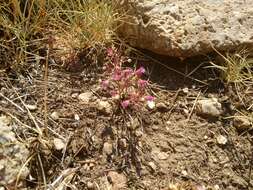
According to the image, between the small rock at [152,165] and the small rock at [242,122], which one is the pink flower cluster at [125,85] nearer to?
the small rock at [152,165]

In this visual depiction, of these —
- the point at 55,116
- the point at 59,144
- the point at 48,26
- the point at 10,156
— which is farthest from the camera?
the point at 48,26

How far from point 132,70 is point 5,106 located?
2.25 ft

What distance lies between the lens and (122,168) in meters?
2.19

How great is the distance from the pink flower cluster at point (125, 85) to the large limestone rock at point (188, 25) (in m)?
0.18

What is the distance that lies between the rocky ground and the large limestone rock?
13cm

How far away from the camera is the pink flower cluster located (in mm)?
2334

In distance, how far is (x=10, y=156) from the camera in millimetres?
2066

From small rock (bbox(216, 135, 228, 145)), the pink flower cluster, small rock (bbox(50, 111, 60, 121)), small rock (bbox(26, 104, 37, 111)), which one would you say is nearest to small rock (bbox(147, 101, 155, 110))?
the pink flower cluster

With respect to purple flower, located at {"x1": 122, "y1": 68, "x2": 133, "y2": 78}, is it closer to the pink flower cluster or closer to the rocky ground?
the pink flower cluster

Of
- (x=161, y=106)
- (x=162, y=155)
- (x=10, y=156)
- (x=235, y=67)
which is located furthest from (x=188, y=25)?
(x=10, y=156)

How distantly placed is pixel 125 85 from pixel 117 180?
49 centimetres

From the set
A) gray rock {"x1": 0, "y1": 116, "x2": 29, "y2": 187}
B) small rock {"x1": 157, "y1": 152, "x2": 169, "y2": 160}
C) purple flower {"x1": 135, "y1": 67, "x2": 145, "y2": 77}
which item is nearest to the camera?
Result: gray rock {"x1": 0, "y1": 116, "x2": 29, "y2": 187}

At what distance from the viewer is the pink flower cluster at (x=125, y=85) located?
2334 mm

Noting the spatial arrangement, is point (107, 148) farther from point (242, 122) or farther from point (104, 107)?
point (242, 122)
